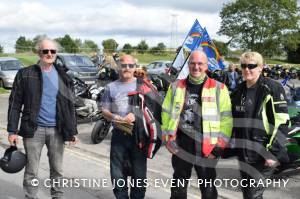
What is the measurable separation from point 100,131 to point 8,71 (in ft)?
43.1

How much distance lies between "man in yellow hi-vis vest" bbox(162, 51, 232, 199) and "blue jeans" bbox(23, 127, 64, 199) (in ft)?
3.72

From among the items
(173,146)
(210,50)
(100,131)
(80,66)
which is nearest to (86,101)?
(100,131)

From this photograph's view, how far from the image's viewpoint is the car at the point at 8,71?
64.7 feet

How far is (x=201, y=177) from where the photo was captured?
4.12 m

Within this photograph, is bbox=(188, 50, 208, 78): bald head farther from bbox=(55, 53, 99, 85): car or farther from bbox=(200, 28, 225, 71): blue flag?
bbox=(55, 53, 99, 85): car

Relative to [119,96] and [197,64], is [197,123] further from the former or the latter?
[119,96]

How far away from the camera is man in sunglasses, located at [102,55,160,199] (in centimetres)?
436

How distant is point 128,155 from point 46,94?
3.36ft

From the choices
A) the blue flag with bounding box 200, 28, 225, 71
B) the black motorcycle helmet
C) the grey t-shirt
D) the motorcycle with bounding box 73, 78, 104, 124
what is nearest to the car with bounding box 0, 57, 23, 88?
the motorcycle with bounding box 73, 78, 104, 124

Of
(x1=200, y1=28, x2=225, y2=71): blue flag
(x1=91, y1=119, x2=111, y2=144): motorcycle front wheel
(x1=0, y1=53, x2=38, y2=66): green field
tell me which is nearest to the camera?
(x1=91, y1=119, x2=111, y2=144): motorcycle front wheel

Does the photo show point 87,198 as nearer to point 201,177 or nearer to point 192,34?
point 201,177

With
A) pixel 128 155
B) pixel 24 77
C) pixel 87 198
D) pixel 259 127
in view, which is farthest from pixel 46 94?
pixel 259 127

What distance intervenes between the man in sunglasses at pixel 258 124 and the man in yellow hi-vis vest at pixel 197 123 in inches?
6.4

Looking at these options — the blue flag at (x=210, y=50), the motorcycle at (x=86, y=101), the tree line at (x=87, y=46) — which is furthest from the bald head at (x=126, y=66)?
the tree line at (x=87, y=46)
